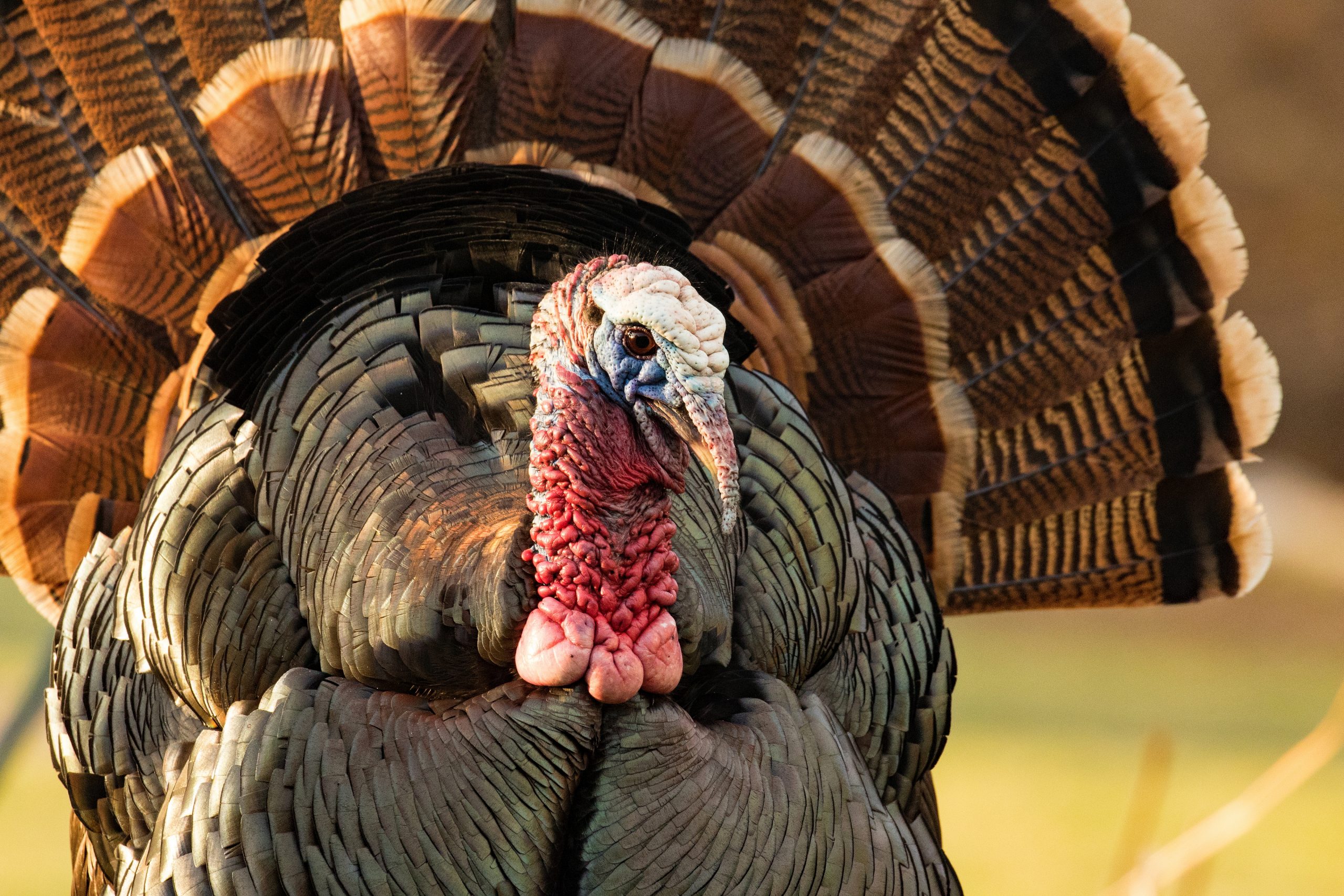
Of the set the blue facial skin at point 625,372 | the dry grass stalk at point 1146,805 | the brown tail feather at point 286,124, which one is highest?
the brown tail feather at point 286,124

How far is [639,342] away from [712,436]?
15 cm

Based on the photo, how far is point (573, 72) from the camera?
252cm

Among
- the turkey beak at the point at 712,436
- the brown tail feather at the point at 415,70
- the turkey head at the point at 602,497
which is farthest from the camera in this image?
the brown tail feather at the point at 415,70

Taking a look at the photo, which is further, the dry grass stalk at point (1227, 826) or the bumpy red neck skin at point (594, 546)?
the dry grass stalk at point (1227, 826)

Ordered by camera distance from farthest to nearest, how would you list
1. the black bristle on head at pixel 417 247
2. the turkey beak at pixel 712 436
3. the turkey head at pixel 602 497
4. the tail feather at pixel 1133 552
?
the tail feather at pixel 1133 552 < the black bristle on head at pixel 417 247 < the turkey head at pixel 602 497 < the turkey beak at pixel 712 436

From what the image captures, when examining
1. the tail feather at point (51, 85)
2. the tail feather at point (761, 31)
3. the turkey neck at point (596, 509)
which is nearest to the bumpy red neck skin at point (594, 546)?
the turkey neck at point (596, 509)

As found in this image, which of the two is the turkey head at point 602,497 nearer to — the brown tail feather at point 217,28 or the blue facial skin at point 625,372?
the blue facial skin at point 625,372

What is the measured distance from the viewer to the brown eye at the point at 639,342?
1469 mm

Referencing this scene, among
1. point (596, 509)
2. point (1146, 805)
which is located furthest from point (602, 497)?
point (1146, 805)

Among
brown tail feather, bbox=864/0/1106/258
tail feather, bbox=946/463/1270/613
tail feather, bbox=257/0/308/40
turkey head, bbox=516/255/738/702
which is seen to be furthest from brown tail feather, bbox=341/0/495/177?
tail feather, bbox=946/463/1270/613

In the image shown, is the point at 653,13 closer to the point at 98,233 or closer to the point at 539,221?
the point at 539,221

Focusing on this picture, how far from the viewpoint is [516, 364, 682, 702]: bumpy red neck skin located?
1.53m

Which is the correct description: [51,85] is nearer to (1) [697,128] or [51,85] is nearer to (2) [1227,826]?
(1) [697,128]

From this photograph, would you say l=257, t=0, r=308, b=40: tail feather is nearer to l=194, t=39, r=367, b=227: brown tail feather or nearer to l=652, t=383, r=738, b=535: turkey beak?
l=194, t=39, r=367, b=227: brown tail feather
